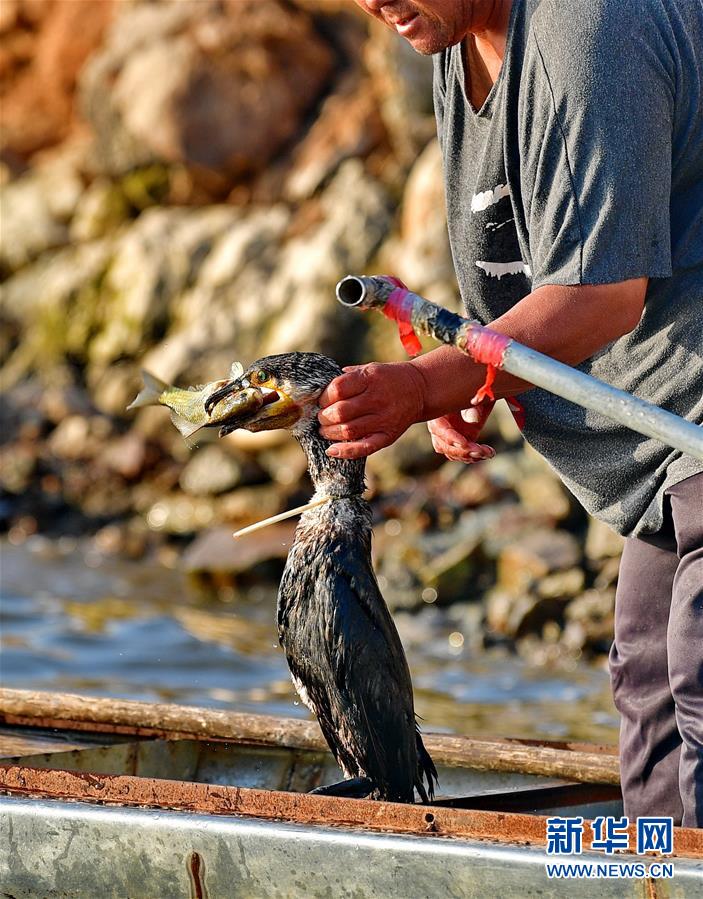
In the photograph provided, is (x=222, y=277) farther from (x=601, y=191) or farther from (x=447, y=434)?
(x=601, y=191)

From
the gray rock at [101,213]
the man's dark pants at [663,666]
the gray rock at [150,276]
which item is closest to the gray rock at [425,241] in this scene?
the gray rock at [150,276]

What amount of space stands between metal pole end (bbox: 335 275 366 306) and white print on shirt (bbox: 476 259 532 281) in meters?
0.74

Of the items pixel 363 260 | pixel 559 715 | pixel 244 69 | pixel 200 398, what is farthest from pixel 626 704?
pixel 244 69

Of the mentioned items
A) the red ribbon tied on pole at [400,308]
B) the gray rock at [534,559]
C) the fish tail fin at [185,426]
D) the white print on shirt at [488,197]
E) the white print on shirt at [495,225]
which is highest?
the white print on shirt at [488,197]

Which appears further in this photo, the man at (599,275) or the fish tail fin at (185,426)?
the fish tail fin at (185,426)

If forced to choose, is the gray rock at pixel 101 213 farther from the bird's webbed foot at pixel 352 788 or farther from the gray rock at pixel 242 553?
the bird's webbed foot at pixel 352 788

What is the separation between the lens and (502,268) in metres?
3.22

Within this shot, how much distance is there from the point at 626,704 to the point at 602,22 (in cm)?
160

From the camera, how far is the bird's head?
3150 mm

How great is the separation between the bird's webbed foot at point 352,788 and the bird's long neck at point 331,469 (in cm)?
67

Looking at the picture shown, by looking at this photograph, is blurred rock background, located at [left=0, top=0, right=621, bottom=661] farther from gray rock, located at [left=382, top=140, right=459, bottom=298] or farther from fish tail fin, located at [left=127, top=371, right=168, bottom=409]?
fish tail fin, located at [left=127, top=371, right=168, bottom=409]

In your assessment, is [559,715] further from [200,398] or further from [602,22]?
[602,22]

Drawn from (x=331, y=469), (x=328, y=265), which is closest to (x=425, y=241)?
(x=328, y=265)

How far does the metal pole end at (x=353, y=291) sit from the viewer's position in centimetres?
253
